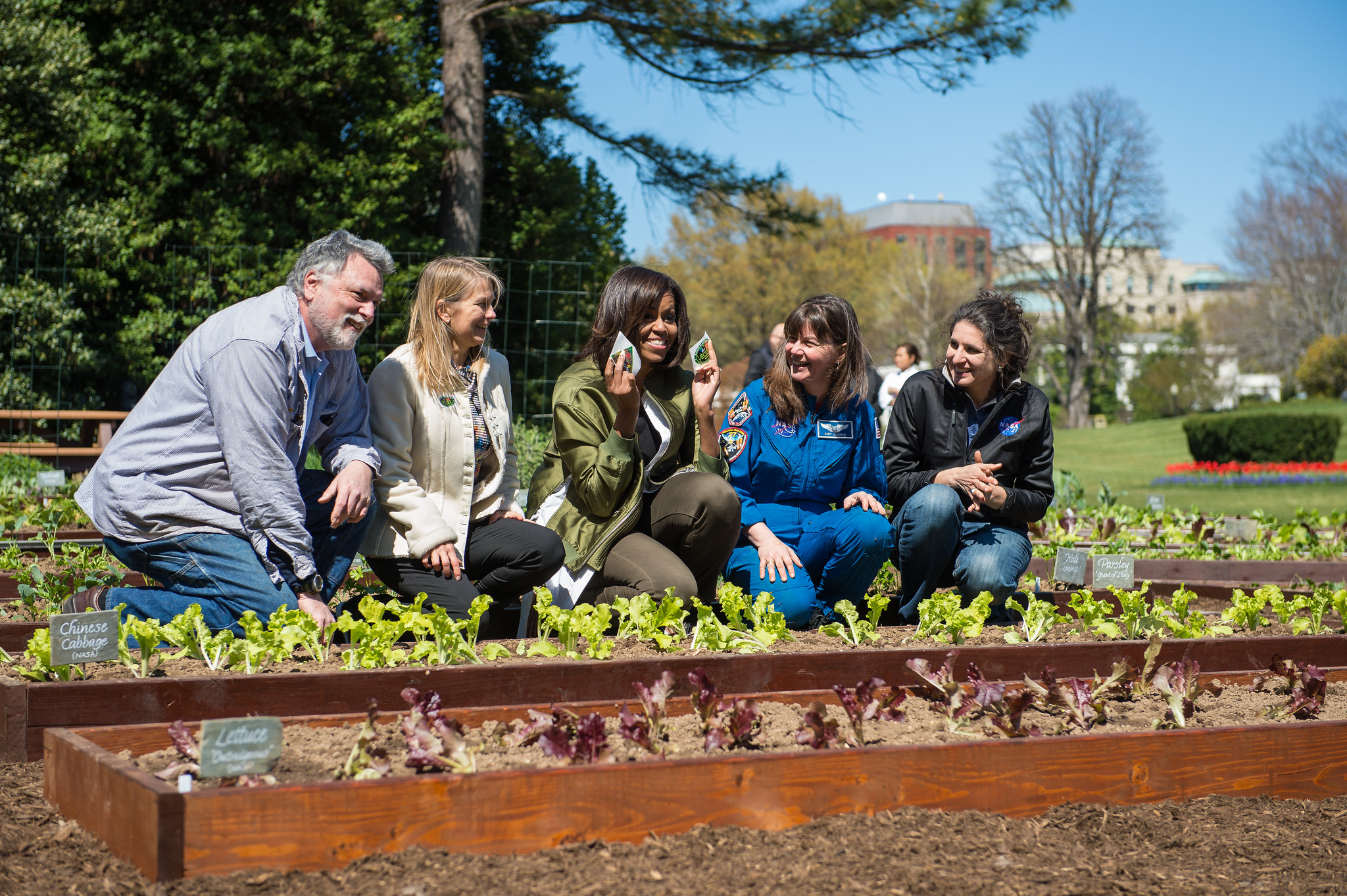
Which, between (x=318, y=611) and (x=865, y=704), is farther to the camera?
(x=318, y=611)

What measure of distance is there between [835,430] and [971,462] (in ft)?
1.78

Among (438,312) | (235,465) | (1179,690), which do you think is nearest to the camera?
(1179,690)

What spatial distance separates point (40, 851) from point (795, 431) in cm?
246

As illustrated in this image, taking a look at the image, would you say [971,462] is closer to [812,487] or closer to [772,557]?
[812,487]

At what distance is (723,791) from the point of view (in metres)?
1.85

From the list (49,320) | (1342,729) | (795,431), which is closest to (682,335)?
(795,431)

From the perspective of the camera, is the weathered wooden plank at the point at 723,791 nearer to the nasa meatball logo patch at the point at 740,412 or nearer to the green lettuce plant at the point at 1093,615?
the green lettuce plant at the point at 1093,615

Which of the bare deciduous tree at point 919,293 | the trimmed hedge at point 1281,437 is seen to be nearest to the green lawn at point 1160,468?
the trimmed hedge at point 1281,437

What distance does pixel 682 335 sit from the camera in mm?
3328

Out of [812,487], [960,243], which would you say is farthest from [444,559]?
[960,243]

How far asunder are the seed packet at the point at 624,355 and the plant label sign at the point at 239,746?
1534mm

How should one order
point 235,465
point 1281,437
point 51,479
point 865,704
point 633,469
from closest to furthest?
point 865,704, point 235,465, point 633,469, point 51,479, point 1281,437

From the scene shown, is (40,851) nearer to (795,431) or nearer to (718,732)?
(718,732)

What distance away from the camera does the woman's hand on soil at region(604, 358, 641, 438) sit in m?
3.05
